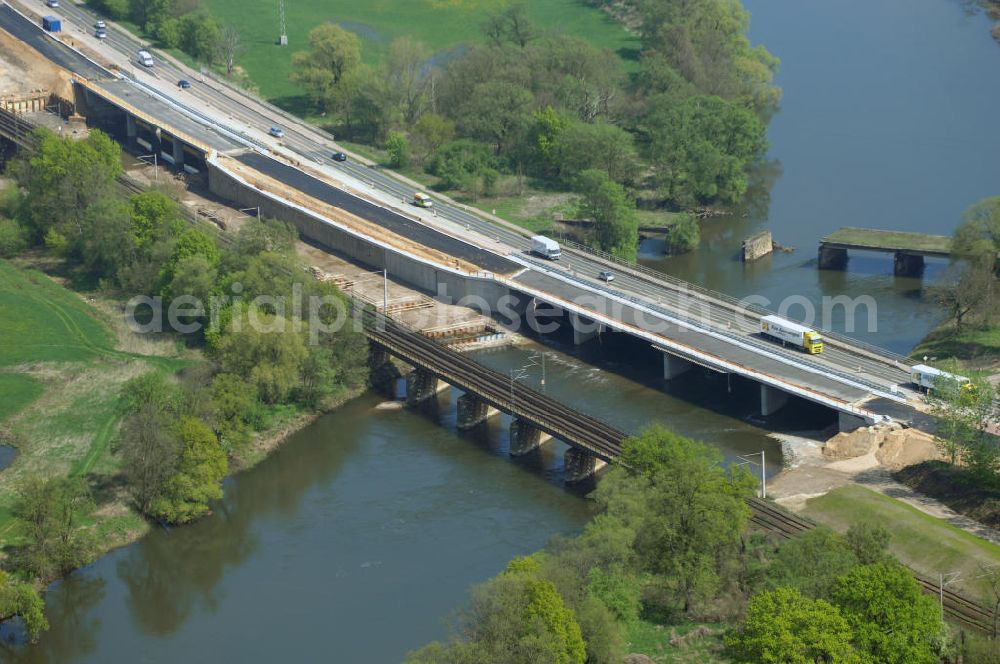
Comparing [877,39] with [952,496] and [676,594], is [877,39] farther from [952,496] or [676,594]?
[676,594]

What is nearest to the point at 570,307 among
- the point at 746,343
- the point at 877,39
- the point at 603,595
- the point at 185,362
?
the point at 746,343

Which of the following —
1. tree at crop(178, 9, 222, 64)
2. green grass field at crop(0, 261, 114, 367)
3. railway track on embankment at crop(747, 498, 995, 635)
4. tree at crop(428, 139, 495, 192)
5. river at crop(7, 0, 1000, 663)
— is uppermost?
tree at crop(178, 9, 222, 64)

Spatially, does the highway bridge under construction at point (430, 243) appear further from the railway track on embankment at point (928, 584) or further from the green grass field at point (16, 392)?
the green grass field at point (16, 392)

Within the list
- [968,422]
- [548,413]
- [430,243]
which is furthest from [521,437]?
[430,243]

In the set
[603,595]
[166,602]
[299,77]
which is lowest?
[166,602]

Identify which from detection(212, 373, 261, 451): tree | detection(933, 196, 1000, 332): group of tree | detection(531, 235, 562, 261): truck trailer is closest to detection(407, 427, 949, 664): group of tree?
detection(212, 373, 261, 451): tree

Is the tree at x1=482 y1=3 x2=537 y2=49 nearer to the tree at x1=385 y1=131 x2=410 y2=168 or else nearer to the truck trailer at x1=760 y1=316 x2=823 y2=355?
the tree at x1=385 y1=131 x2=410 y2=168
